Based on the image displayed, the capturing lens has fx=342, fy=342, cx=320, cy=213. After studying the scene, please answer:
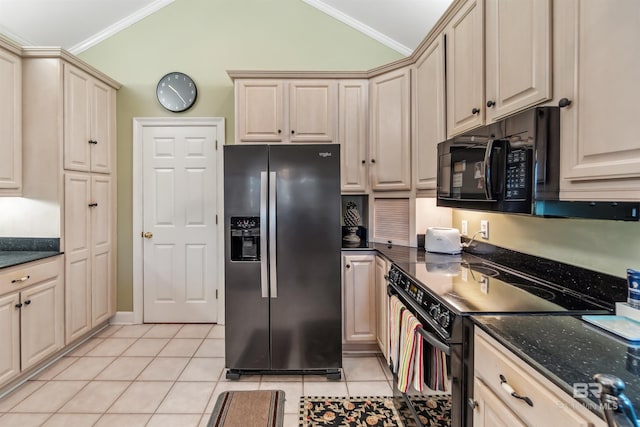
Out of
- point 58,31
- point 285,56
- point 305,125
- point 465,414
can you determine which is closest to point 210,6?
point 285,56

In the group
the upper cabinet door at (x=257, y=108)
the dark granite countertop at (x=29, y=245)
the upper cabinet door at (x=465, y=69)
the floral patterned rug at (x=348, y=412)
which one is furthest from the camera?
the upper cabinet door at (x=257, y=108)

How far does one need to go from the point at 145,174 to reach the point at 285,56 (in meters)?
1.91

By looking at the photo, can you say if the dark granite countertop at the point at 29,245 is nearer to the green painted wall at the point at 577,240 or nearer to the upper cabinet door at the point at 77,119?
the upper cabinet door at the point at 77,119

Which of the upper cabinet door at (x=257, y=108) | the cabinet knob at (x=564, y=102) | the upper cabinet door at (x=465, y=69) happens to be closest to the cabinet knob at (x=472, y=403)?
the cabinet knob at (x=564, y=102)

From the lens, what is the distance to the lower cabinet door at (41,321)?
93.9 inches

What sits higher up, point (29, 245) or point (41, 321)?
point (29, 245)

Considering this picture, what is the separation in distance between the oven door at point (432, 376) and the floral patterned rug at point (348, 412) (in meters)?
0.16

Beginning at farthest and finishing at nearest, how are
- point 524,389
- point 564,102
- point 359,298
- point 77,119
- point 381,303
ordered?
1. point 77,119
2. point 359,298
3. point 381,303
4. point 564,102
5. point 524,389

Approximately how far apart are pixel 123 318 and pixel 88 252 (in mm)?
888

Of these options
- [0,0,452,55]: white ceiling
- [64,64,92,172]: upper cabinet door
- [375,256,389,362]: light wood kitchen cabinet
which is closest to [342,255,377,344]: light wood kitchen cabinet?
[375,256,389,362]: light wood kitchen cabinet

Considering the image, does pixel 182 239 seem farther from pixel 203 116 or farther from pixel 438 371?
pixel 438 371

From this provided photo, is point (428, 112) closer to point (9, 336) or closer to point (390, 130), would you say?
point (390, 130)

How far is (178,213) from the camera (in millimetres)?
3594

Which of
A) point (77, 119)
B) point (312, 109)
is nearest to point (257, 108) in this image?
point (312, 109)
